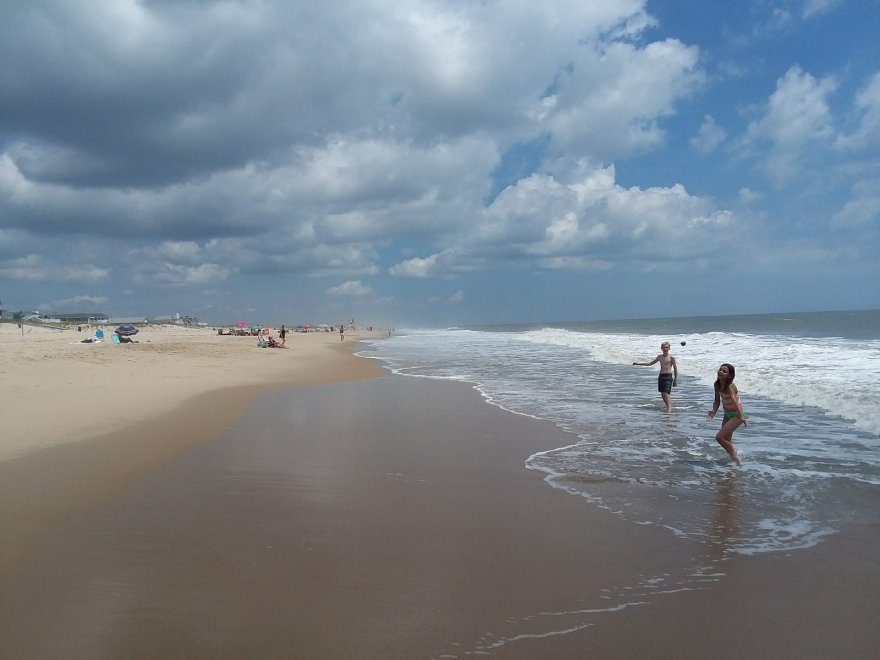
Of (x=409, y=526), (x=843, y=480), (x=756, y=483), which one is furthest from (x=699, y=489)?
(x=409, y=526)

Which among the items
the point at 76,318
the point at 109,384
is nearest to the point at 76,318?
the point at 76,318

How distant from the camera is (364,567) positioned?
4.35 meters

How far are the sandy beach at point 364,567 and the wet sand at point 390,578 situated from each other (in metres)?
0.02

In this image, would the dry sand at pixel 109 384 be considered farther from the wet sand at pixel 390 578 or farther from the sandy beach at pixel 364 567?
the wet sand at pixel 390 578

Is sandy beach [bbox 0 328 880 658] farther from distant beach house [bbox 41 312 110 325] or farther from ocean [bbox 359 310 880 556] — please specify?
distant beach house [bbox 41 312 110 325]

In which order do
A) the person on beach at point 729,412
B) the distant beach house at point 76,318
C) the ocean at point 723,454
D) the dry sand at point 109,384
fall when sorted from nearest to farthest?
1. the ocean at point 723,454
2. the person on beach at point 729,412
3. the dry sand at point 109,384
4. the distant beach house at point 76,318

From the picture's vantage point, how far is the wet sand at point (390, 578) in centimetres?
338

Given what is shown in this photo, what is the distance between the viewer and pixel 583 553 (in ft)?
15.4

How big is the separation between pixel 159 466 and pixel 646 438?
776cm

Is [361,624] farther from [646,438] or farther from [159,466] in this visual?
[646,438]

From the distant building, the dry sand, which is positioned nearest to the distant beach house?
the distant building

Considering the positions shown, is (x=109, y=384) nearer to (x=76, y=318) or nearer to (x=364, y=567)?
(x=364, y=567)

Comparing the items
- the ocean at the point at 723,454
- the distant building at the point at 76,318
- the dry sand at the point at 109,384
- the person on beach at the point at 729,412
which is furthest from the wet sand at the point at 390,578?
the distant building at the point at 76,318

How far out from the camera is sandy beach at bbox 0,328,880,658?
11.1 ft
